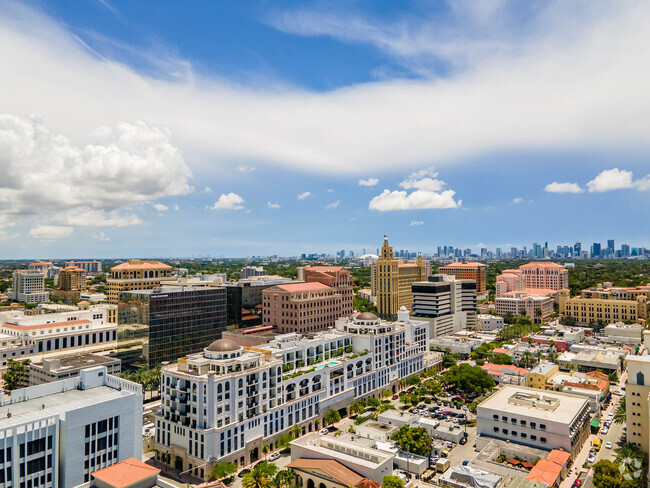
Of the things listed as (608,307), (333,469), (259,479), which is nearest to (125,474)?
(259,479)

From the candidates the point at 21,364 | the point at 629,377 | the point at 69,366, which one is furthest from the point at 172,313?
the point at 629,377

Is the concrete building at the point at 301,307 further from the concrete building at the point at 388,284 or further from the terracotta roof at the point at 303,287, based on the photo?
the concrete building at the point at 388,284

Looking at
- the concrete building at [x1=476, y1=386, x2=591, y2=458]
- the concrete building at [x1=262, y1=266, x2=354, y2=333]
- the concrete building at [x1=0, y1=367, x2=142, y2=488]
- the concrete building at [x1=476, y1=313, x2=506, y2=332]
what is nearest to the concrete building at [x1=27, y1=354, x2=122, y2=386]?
the concrete building at [x1=0, y1=367, x2=142, y2=488]

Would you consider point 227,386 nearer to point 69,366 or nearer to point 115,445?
point 115,445

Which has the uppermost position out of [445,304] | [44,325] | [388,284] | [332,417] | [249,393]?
[388,284]

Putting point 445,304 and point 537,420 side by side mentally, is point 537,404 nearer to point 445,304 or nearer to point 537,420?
point 537,420

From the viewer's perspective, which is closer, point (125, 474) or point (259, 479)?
point (125, 474)

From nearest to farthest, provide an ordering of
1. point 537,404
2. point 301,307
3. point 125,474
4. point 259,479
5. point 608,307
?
point 125,474
point 259,479
point 537,404
point 301,307
point 608,307

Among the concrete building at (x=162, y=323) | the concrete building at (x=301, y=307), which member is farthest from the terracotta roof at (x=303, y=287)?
the concrete building at (x=162, y=323)
